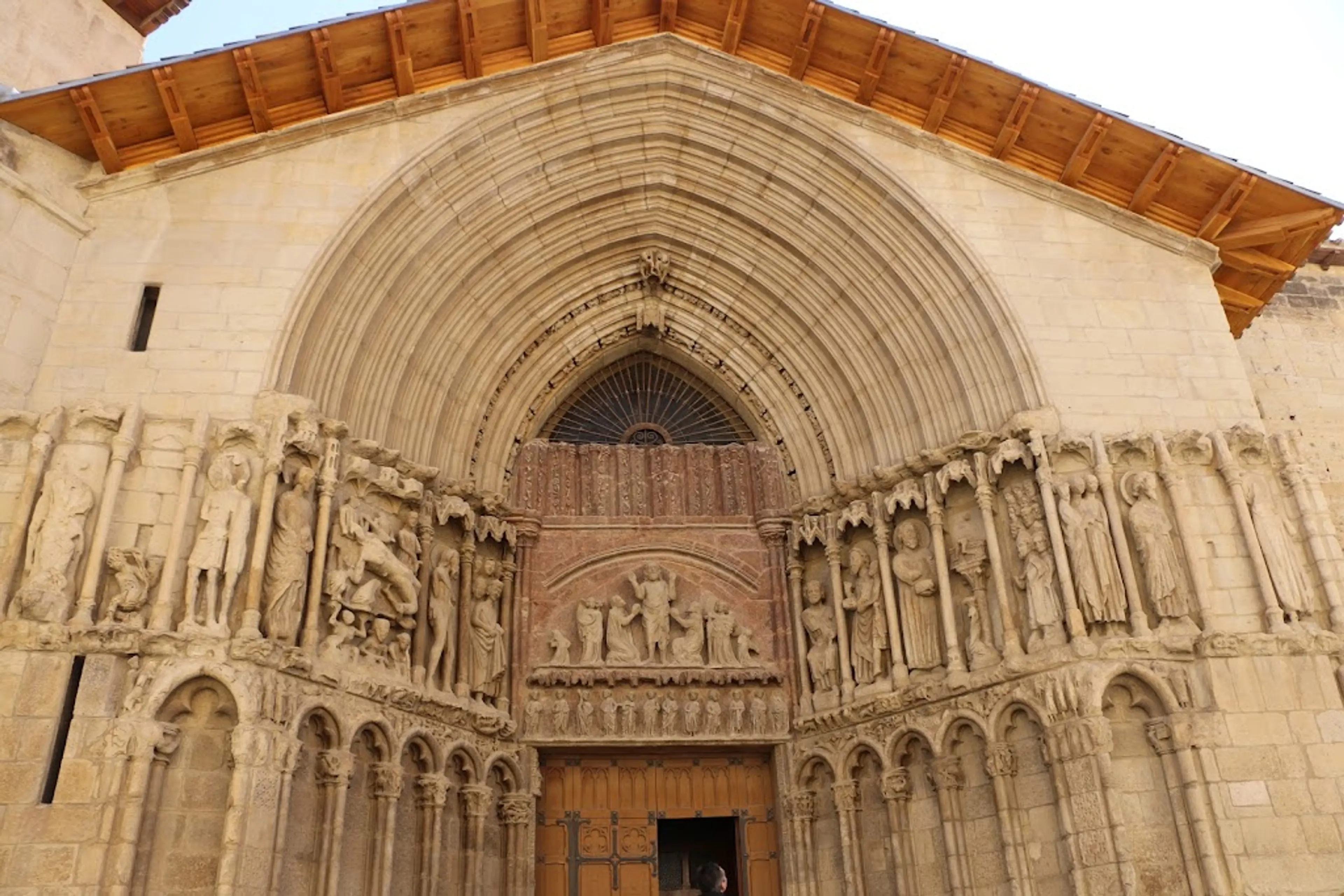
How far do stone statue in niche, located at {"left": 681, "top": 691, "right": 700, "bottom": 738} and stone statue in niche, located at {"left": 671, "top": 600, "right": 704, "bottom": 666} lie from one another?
0.33m

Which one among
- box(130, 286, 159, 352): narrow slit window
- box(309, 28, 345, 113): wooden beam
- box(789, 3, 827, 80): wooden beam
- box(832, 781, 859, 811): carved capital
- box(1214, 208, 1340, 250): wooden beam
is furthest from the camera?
box(789, 3, 827, 80): wooden beam

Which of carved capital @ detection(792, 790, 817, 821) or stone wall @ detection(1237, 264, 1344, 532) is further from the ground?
stone wall @ detection(1237, 264, 1344, 532)

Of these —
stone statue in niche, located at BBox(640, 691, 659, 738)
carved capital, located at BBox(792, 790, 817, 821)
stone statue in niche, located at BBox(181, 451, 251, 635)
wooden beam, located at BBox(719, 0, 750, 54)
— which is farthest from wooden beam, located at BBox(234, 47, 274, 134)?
carved capital, located at BBox(792, 790, 817, 821)

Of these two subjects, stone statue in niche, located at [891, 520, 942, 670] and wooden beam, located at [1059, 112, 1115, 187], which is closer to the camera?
stone statue in niche, located at [891, 520, 942, 670]

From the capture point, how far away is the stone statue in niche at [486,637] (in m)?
8.41

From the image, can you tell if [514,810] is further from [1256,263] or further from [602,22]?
[1256,263]

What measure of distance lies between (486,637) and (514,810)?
1369 millimetres

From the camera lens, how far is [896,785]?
26.0 feet

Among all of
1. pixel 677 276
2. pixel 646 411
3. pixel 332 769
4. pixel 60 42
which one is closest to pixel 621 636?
pixel 646 411

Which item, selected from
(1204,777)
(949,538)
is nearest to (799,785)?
(949,538)

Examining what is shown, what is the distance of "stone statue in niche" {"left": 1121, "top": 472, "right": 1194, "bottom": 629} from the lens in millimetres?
7180

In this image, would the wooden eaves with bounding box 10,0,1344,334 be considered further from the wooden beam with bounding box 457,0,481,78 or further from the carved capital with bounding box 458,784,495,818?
the carved capital with bounding box 458,784,495,818

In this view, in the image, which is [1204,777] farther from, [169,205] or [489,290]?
A: [169,205]

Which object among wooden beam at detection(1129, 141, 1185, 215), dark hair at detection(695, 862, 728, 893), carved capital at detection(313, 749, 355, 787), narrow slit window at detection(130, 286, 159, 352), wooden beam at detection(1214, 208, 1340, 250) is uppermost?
wooden beam at detection(1129, 141, 1185, 215)
